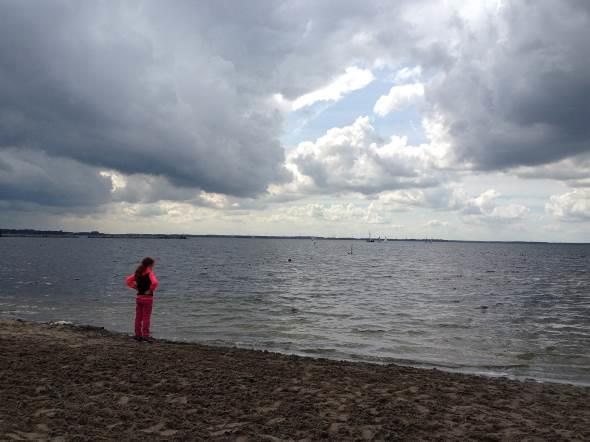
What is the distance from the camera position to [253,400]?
878 centimetres

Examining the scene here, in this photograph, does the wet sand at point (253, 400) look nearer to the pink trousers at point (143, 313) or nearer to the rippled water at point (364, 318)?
the pink trousers at point (143, 313)

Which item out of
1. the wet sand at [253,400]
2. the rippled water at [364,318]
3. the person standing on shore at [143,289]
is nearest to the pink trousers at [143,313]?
the person standing on shore at [143,289]

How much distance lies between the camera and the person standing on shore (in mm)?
14031

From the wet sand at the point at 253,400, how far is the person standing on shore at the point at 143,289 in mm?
1892

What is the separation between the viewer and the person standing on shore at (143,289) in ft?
46.0

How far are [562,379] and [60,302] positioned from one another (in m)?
25.7

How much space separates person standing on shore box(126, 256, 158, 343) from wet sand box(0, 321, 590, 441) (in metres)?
1.89

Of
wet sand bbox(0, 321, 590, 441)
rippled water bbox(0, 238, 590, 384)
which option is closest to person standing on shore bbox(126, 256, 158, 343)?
wet sand bbox(0, 321, 590, 441)

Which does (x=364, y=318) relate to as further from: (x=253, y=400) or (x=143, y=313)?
(x=253, y=400)

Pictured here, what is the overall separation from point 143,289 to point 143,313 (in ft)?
3.68

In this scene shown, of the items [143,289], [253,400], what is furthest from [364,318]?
[253,400]

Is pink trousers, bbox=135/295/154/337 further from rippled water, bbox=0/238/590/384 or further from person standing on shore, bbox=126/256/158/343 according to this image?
rippled water, bbox=0/238/590/384

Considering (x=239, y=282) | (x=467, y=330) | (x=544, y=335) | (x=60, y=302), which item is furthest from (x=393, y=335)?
(x=239, y=282)

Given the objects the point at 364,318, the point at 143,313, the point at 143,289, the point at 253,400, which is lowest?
the point at 364,318
